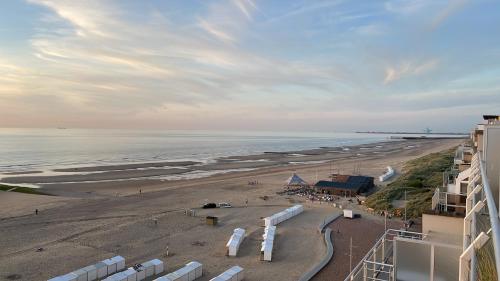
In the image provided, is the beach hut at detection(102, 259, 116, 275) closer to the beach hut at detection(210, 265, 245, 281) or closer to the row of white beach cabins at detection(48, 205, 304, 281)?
the row of white beach cabins at detection(48, 205, 304, 281)

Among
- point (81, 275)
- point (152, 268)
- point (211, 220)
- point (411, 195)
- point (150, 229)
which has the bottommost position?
point (150, 229)

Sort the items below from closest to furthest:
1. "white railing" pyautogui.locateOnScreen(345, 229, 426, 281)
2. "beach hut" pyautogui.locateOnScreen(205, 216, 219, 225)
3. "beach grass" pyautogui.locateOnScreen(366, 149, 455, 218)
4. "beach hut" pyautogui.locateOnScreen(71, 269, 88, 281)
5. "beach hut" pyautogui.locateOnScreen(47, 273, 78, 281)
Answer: "white railing" pyautogui.locateOnScreen(345, 229, 426, 281) → "beach hut" pyautogui.locateOnScreen(47, 273, 78, 281) → "beach hut" pyautogui.locateOnScreen(71, 269, 88, 281) → "beach hut" pyautogui.locateOnScreen(205, 216, 219, 225) → "beach grass" pyautogui.locateOnScreen(366, 149, 455, 218)

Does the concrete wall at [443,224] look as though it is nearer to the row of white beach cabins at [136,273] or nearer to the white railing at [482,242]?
the white railing at [482,242]

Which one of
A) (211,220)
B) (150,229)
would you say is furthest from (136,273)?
(211,220)

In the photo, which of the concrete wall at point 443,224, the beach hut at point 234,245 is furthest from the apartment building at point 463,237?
the beach hut at point 234,245

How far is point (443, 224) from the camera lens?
11.5 metres

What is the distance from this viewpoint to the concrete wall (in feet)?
36.6

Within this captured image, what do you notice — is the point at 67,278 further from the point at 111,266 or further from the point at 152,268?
the point at 152,268

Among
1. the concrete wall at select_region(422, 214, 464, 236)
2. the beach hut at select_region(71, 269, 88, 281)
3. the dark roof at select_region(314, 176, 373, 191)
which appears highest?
the concrete wall at select_region(422, 214, 464, 236)

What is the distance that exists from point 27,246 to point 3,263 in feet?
9.70

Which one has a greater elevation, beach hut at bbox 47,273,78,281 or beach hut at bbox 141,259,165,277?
beach hut at bbox 47,273,78,281

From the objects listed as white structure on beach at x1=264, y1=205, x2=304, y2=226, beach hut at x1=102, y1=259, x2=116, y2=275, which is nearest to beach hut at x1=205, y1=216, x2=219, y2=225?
white structure on beach at x1=264, y1=205, x2=304, y2=226

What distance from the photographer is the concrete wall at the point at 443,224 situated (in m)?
11.2

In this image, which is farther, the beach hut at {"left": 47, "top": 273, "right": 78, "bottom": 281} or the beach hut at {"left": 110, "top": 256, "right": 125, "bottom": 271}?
the beach hut at {"left": 110, "top": 256, "right": 125, "bottom": 271}
